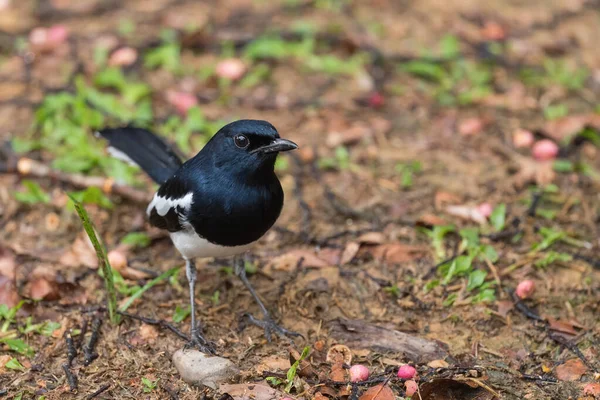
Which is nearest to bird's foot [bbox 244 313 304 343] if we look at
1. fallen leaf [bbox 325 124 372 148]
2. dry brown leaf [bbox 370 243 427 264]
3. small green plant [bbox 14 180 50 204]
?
dry brown leaf [bbox 370 243 427 264]

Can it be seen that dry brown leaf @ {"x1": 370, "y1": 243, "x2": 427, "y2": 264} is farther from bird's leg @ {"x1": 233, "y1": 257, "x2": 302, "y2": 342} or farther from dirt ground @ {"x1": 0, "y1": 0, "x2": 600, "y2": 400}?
bird's leg @ {"x1": 233, "y1": 257, "x2": 302, "y2": 342}

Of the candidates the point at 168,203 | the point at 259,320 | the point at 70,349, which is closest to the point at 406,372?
the point at 259,320

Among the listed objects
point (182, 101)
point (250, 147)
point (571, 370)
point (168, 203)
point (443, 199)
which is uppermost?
point (250, 147)

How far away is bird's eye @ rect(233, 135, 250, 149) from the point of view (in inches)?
159

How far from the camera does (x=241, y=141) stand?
→ 4055 mm

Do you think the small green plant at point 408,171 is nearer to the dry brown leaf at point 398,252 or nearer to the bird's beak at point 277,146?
the dry brown leaf at point 398,252

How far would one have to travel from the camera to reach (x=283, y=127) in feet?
20.3

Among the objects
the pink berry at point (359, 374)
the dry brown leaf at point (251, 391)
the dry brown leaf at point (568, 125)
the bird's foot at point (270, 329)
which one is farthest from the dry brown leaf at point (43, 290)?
the dry brown leaf at point (568, 125)

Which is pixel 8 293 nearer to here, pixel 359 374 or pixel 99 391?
pixel 99 391

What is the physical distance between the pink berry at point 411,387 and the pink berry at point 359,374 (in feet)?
0.70

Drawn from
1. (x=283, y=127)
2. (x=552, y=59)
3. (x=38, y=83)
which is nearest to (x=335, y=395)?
(x=283, y=127)

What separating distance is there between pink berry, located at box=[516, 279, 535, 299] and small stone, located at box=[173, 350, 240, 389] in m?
1.76

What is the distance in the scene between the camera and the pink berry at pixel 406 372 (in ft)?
12.4

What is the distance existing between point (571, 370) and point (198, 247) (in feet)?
6.97
